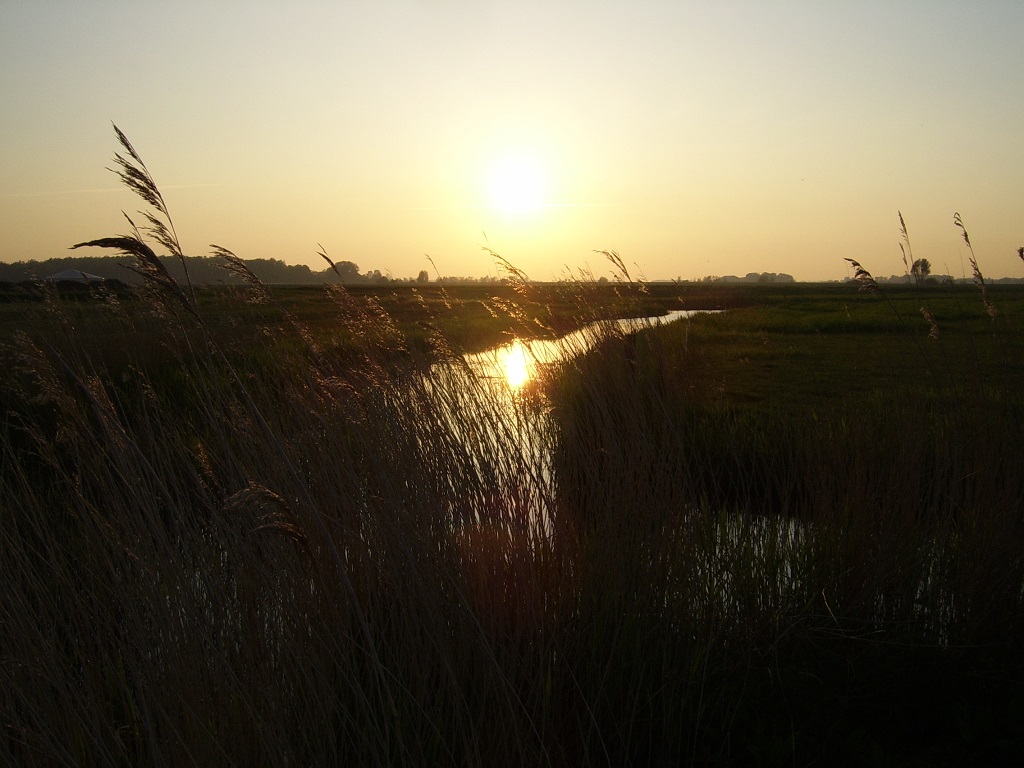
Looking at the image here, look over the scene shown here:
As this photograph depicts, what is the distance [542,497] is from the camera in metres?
2.81

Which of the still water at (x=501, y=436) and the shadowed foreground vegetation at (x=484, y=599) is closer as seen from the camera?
the shadowed foreground vegetation at (x=484, y=599)

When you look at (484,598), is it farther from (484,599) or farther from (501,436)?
(501,436)

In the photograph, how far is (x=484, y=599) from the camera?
235 cm

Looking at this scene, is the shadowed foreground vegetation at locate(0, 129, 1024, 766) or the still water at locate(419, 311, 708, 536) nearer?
the shadowed foreground vegetation at locate(0, 129, 1024, 766)

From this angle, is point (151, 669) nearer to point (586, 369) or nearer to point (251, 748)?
point (251, 748)

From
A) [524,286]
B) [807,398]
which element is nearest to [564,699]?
[524,286]

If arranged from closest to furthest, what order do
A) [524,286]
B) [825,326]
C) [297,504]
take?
[297,504]
[524,286]
[825,326]

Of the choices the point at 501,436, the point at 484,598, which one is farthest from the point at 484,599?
the point at 501,436

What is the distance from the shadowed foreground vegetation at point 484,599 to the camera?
189 centimetres

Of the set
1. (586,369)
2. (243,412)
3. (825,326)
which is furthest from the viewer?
(825,326)

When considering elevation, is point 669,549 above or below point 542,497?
below

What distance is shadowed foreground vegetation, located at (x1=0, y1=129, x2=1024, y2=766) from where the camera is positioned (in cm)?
189

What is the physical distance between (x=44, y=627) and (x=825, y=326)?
18.7 metres

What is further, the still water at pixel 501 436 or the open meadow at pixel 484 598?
the still water at pixel 501 436
